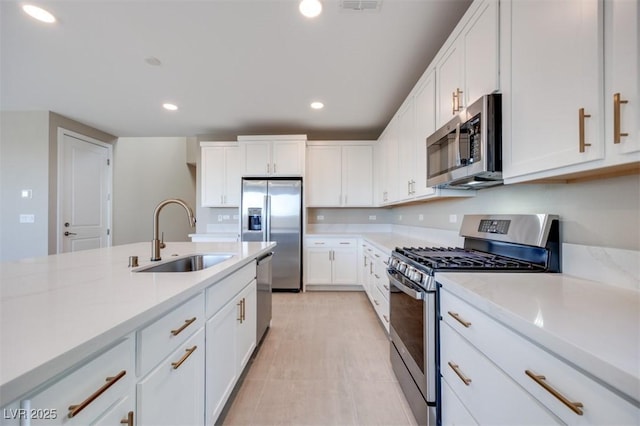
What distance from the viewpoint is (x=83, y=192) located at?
13.9 feet

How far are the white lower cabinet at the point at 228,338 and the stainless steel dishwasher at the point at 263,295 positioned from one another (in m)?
0.15

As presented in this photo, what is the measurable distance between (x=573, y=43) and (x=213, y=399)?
2102 mm

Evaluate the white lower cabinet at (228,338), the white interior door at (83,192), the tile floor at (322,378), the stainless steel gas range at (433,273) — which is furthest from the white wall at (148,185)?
the stainless steel gas range at (433,273)

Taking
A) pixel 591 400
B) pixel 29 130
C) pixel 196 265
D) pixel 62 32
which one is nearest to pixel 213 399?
pixel 196 265

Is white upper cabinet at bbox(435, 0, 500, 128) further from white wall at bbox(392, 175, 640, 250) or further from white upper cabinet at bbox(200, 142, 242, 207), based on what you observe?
white upper cabinet at bbox(200, 142, 242, 207)

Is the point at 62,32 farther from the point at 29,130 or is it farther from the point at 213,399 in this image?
the point at 213,399

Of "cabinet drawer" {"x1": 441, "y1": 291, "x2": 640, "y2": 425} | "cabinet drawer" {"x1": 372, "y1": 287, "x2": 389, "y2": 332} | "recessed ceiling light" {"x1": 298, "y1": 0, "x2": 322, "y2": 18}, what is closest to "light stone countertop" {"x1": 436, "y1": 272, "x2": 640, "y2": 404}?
"cabinet drawer" {"x1": 441, "y1": 291, "x2": 640, "y2": 425}

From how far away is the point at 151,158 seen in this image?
6273mm

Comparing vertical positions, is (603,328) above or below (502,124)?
below

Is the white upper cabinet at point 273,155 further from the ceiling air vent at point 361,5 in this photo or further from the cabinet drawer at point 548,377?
the cabinet drawer at point 548,377

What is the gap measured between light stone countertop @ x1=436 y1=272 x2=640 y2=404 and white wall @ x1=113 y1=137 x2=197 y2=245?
632cm

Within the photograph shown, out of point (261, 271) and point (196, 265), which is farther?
point (261, 271)

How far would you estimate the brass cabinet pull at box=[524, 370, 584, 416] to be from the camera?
1.90 ft

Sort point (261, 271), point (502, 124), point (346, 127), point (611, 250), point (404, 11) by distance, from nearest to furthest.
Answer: point (611, 250), point (502, 124), point (404, 11), point (261, 271), point (346, 127)
